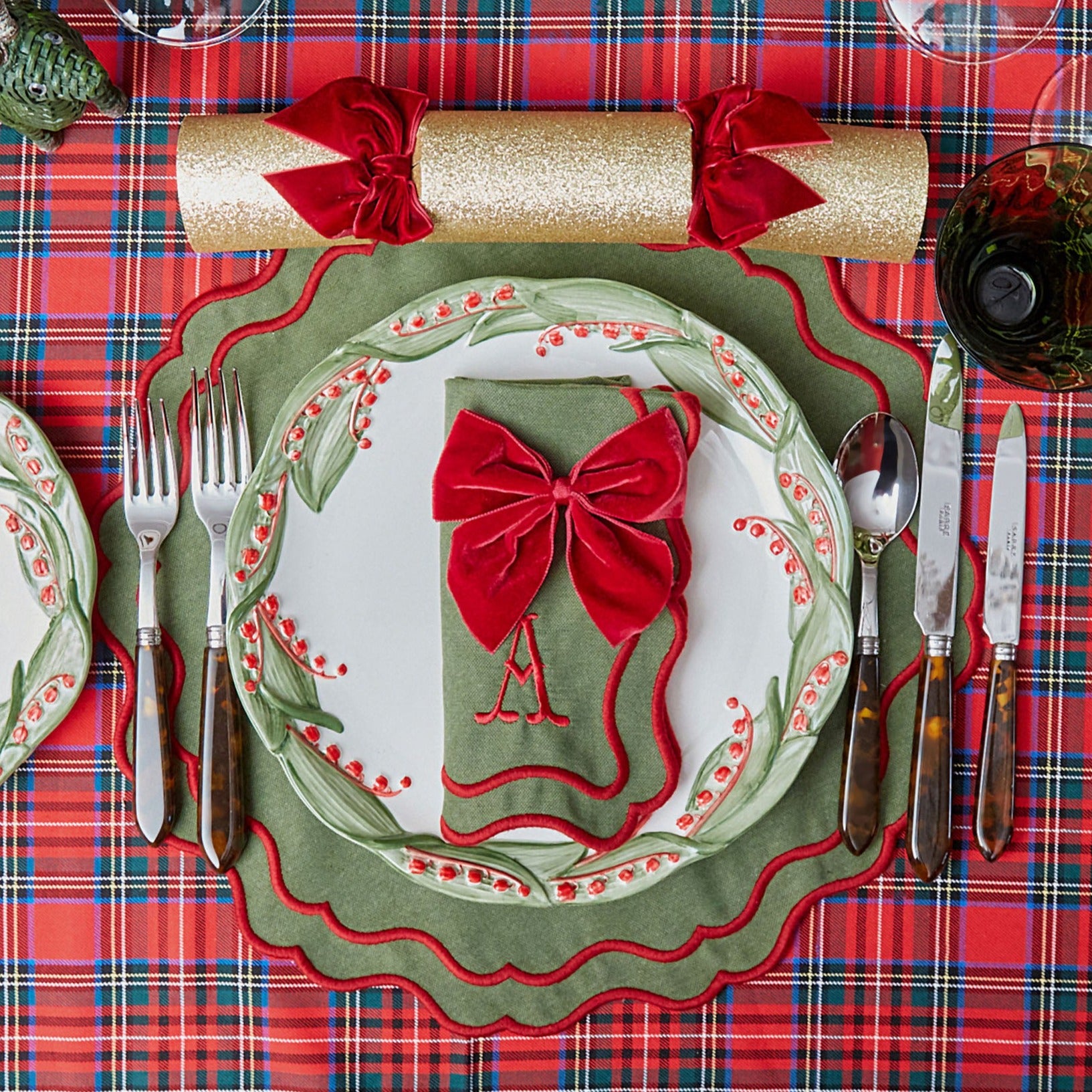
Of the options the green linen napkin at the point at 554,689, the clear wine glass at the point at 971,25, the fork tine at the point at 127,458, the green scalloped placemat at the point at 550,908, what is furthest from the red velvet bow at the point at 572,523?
the clear wine glass at the point at 971,25

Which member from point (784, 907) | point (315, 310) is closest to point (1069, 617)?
point (784, 907)

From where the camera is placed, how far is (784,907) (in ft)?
2.23

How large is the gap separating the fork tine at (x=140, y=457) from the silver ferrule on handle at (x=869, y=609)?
0.50 m

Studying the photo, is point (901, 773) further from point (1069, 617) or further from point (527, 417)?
point (527, 417)

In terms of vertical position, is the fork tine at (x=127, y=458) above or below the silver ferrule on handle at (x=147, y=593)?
above

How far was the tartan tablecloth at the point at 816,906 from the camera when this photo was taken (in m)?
0.69

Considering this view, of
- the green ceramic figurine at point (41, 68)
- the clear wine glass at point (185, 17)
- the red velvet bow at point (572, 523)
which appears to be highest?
the clear wine glass at point (185, 17)

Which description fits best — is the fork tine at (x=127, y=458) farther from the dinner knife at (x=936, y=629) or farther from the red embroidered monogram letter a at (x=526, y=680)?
the dinner knife at (x=936, y=629)

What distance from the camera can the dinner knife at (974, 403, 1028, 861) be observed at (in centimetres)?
68

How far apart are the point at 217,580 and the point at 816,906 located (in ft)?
1.56

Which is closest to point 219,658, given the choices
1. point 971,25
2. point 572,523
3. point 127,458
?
point 127,458

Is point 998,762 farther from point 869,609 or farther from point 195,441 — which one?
point 195,441

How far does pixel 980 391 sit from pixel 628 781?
1.21 feet

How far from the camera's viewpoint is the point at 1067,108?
2.23 feet
